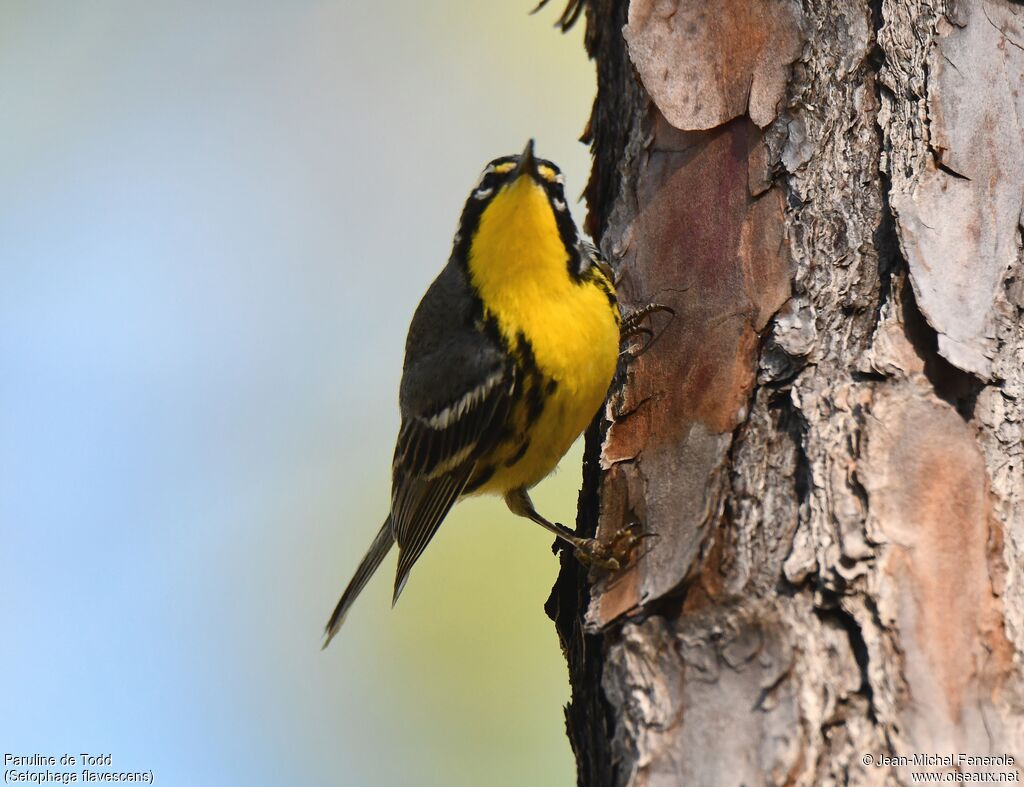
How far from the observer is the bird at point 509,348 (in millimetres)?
3461

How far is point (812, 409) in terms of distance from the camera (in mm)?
2613

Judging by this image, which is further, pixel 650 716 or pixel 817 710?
pixel 650 716

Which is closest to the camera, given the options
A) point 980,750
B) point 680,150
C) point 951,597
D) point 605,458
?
point 980,750

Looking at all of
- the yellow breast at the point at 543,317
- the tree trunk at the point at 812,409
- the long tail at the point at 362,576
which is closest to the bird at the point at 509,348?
the yellow breast at the point at 543,317

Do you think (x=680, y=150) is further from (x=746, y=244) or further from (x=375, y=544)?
(x=375, y=544)

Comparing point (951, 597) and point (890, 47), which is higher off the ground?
point (890, 47)

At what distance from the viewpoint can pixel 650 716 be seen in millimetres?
2297

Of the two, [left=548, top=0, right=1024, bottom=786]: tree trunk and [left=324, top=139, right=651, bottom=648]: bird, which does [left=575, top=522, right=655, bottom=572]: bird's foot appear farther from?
[left=324, top=139, right=651, bottom=648]: bird

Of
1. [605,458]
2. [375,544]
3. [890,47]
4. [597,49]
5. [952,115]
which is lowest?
[605,458]

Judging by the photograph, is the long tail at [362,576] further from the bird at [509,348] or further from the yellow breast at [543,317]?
the yellow breast at [543,317]

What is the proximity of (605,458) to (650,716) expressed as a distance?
1.01 m

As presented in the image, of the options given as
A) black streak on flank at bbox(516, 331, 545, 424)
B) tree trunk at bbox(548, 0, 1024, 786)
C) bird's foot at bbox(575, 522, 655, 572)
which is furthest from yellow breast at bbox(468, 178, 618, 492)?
bird's foot at bbox(575, 522, 655, 572)

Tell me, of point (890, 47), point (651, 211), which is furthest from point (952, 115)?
point (651, 211)

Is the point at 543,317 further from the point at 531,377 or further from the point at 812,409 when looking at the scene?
the point at 812,409
